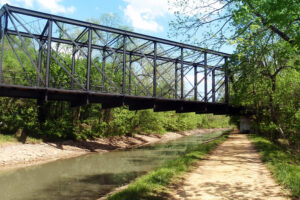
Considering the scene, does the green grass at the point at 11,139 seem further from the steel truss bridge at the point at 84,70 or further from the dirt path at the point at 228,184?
the dirt path at the point at 228,184

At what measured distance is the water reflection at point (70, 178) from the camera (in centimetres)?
1111

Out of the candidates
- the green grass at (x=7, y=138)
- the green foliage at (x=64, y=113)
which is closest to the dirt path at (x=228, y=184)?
the green foliage at (x=64, y=113)

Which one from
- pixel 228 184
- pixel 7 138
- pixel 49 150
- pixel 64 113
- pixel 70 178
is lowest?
pixel 70 178

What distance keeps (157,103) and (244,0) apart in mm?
16670

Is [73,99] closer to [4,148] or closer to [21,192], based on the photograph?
[4,148]

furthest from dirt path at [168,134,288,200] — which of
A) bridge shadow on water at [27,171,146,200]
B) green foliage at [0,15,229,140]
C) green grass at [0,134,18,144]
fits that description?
green grass at [0,134,18,144]

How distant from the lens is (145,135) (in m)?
37.3

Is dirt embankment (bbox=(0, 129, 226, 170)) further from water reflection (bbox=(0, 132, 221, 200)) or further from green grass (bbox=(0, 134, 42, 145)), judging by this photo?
water reflection (bbox=(0, 132, 221, 200))

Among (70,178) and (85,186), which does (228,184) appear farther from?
(70,178)

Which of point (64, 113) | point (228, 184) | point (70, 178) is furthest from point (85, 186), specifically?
point (64, 113)

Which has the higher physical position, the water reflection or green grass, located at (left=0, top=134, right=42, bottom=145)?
green grass, located at (left=0, top=134, right=42, bottom=145)

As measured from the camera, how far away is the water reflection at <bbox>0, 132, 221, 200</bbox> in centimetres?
1111

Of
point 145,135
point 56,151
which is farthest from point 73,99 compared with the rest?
point 145,135

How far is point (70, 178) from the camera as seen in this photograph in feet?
46.4
